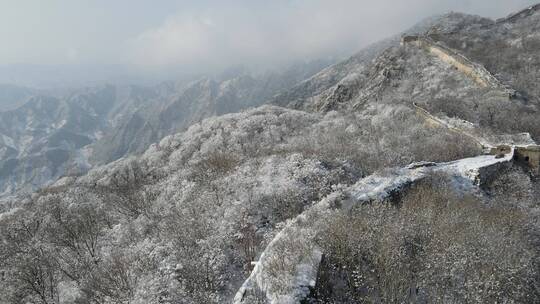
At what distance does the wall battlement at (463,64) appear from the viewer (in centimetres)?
4881

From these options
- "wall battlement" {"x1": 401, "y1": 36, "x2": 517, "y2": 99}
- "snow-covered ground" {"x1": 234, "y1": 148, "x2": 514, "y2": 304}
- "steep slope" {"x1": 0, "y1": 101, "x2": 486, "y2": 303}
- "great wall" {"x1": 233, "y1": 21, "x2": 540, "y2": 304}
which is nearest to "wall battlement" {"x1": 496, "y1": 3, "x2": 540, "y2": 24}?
"wall battlement" {"x1": 401, "y1": 36, "x2": 517, "y2": 99}

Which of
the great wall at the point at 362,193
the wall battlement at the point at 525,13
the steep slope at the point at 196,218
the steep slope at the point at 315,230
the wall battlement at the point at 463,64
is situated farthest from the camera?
the wall battlement at the point at 525,13

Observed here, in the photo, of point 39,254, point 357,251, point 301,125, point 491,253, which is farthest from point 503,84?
point 39,254

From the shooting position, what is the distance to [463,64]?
5644 centimetres

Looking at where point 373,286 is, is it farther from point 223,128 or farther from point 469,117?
point 223,128

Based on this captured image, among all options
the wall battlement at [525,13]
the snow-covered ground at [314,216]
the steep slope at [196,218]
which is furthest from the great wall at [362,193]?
the wall battlement at [525,13]

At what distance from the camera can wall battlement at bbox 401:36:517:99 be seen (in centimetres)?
4881

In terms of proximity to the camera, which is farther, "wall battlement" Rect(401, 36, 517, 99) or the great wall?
"wall battlement" Rect(401, 36, 517, 99)

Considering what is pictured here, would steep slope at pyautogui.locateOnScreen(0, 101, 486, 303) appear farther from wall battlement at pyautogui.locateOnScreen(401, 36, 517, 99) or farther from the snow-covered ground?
wall battlement at pyautogui.locateOnScreen(401, 36, 517, 99)

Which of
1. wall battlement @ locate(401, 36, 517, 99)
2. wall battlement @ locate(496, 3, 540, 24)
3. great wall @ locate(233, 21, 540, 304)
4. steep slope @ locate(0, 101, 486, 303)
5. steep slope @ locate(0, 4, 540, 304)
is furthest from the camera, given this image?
wall battlement @ locate(496, 3, 540, 24)

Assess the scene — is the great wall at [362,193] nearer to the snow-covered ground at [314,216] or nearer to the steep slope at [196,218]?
the snow-covered ground at [314,216]

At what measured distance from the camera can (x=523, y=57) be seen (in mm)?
57688

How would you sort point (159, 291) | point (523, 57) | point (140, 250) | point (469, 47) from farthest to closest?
1. point (469, 47)
2. point (523, 57)
3. point (140, 250)
4. point (159, 291)

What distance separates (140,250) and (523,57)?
6239 centimetres
